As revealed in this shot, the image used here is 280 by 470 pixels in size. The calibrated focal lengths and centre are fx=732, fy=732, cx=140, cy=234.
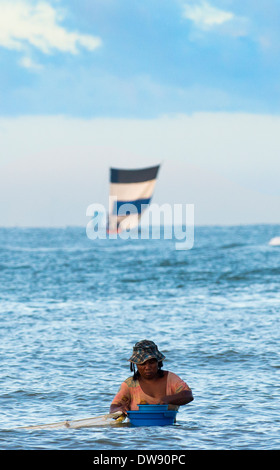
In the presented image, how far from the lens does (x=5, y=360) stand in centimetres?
1523

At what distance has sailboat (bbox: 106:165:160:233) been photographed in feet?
257

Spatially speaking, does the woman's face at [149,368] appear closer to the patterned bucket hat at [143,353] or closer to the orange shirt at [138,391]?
the patterned bucket hat at [143,353]

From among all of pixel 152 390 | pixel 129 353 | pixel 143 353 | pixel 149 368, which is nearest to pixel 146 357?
pixel 143 353

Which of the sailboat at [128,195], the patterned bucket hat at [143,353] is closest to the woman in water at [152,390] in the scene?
the patterned bucket hat at [143,353]

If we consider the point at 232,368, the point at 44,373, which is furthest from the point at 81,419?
the point at 232,368

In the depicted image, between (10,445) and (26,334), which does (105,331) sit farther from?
(10,445)

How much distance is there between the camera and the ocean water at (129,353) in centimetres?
957

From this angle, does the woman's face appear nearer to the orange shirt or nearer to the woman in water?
the woman in water

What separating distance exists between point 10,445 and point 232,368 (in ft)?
20.6

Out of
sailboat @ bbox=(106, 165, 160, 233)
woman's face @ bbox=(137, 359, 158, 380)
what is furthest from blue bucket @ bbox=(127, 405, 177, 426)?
sailboat @ bbox=(106, 165, 160, 233)

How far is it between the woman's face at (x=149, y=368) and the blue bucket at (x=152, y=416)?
0.41 m

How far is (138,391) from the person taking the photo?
9344 mm

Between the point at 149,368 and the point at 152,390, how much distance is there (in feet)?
1.34
